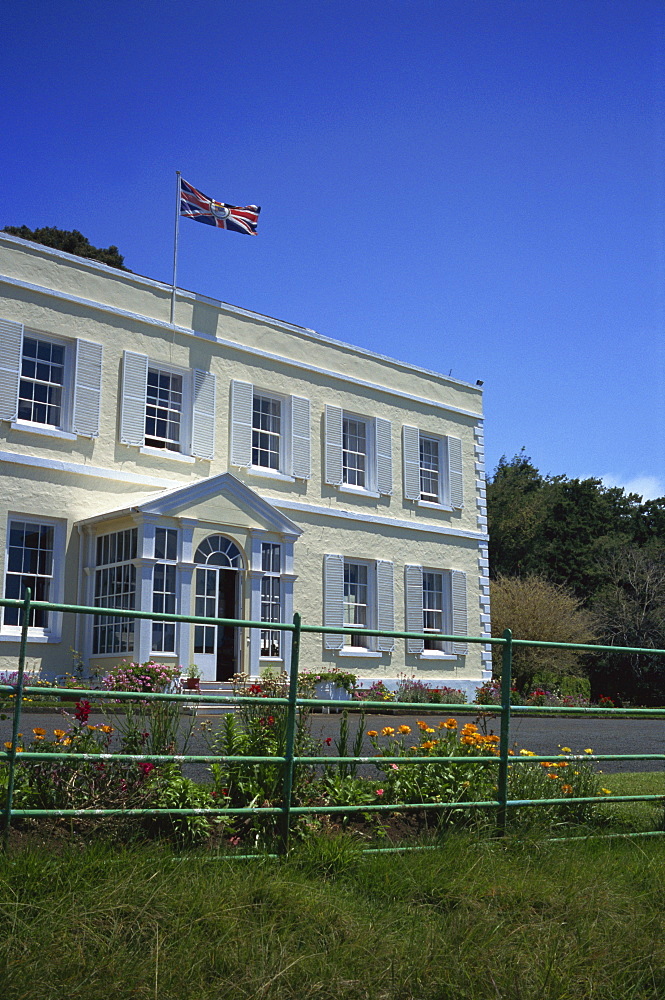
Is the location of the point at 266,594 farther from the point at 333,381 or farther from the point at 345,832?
the point at 345,832

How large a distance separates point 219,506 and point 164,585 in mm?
1957

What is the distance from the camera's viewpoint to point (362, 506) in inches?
856

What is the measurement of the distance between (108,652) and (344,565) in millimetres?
6668

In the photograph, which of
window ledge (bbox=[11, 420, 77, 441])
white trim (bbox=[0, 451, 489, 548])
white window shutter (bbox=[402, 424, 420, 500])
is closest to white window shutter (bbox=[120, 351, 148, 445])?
white trim (bbox=[0, 451, 489, 548])

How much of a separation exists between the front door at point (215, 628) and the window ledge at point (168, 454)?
2.33 metres

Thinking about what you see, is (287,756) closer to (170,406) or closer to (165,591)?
(165,591)

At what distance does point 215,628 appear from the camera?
17781 millimetres

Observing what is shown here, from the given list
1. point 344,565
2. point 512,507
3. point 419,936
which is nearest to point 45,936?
point 419,936

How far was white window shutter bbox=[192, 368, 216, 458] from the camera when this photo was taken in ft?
61.4

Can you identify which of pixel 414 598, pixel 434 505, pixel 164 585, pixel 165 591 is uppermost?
pixel 434 505

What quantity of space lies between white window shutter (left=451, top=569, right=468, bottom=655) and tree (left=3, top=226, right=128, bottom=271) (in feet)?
60.0

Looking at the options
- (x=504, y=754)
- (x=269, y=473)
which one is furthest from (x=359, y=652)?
(x=504, y=754)

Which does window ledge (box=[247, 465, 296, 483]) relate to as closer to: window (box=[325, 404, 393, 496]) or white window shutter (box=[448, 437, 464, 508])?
window (box=[325, 404, 393, 496])

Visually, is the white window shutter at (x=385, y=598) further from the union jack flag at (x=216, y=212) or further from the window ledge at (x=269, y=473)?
the union jack flag at (x=216, y=212)
